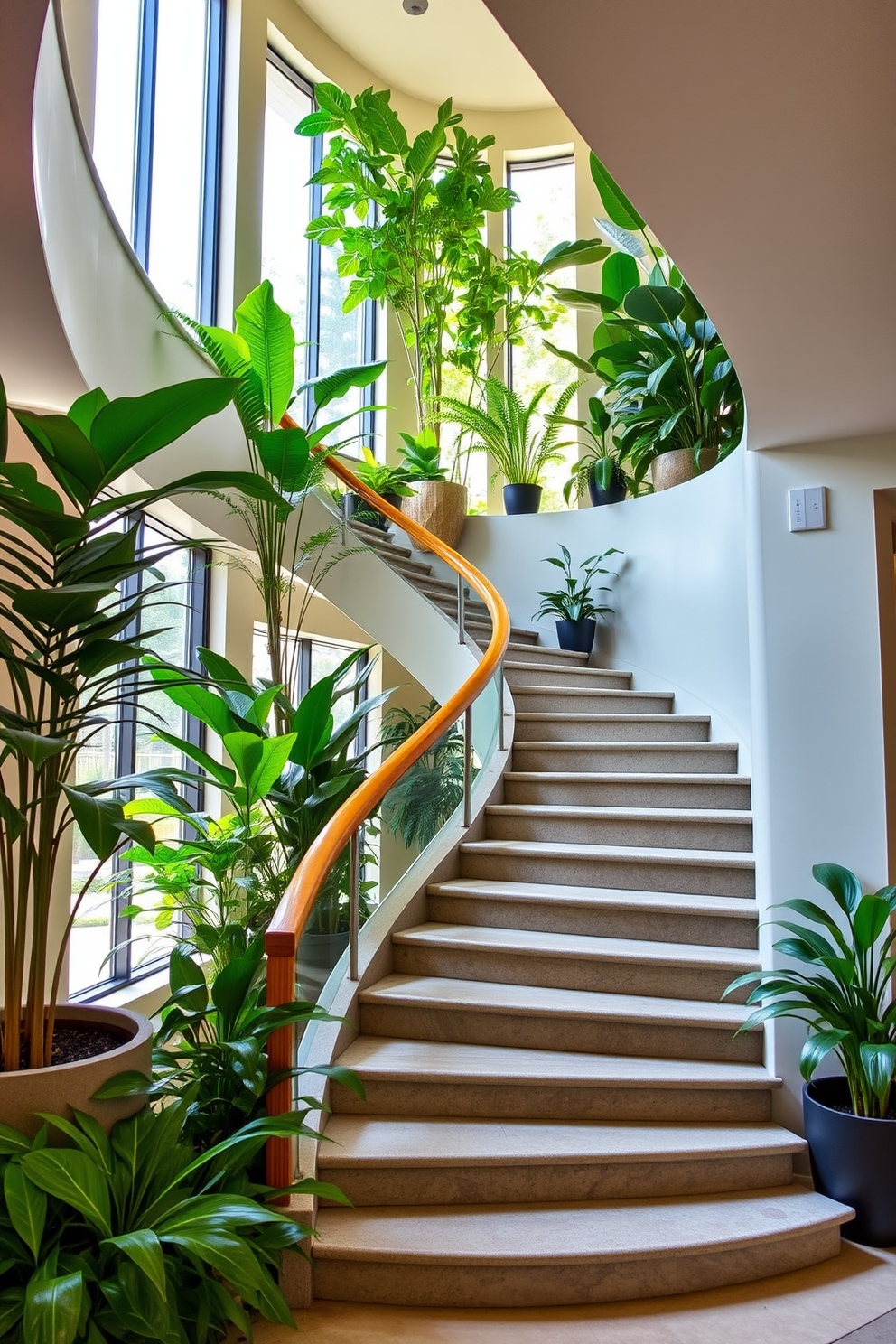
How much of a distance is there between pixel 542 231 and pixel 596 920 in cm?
678

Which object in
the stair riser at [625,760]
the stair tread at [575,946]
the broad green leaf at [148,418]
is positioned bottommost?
the stair tread at [575,946]

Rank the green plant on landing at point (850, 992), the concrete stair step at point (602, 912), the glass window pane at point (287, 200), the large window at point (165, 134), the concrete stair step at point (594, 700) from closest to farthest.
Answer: the green plant on landing at point (850, 992) < the concrete stair step at point (602, 912) < the large window at point (165, 134) < the concrete stair step at point (594, 700) < the glass window pane at point (287, 200)

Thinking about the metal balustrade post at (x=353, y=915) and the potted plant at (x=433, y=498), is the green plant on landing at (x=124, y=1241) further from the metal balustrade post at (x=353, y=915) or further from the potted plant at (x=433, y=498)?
the potted plant at (x=433, y=498)

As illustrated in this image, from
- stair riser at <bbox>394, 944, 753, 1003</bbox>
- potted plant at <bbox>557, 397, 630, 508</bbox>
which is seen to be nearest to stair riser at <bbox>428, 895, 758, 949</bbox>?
stair riser at <bbox>394, 944, 753, 1003</bbox>

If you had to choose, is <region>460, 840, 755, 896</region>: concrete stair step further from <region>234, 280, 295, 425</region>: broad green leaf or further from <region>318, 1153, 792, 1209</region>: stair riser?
<region>234, 280, 295, 425</region>: broad green leaf

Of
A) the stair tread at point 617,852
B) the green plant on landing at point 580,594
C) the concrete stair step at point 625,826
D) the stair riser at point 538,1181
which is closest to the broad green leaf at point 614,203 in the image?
the green plant on landing at point 580,594

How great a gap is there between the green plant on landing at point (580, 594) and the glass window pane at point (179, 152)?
275 cm

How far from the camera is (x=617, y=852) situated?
3.68m

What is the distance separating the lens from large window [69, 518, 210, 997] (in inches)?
178

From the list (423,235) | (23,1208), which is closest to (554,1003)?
(23,1208)

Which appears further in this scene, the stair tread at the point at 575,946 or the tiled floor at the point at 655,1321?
the stair tread at the point at 575,946

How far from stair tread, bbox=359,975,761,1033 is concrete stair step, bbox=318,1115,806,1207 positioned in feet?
1.04

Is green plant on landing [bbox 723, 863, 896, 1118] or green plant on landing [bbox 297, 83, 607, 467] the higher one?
green plant on landing [bbox 297, 83, 607, 467]

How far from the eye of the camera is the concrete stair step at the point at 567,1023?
298 cm
